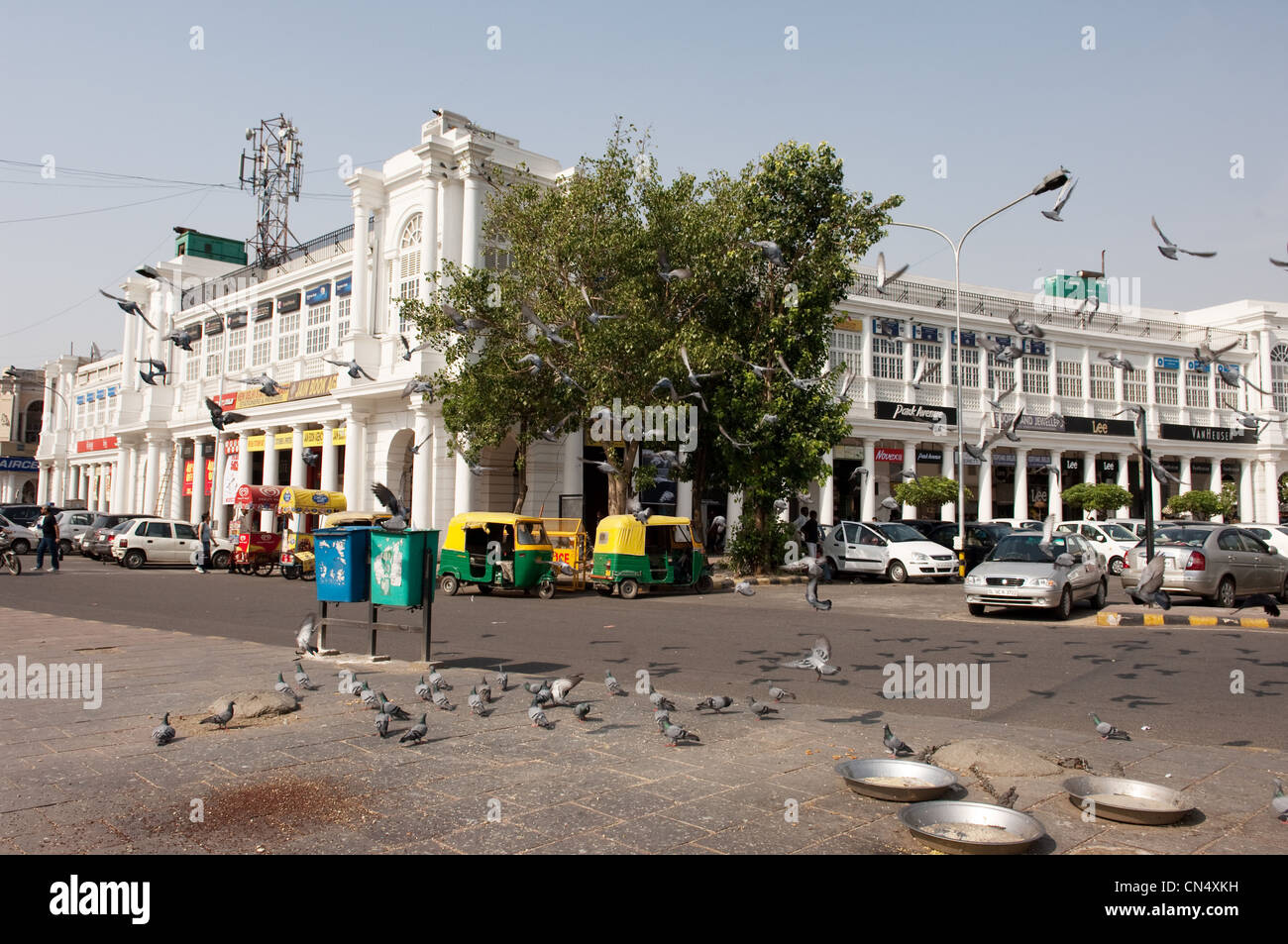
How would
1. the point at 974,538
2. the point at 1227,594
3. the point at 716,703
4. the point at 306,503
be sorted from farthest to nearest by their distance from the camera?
the point at 974,538
the point at 306,503
the point at 1227,594
the point at 716,703

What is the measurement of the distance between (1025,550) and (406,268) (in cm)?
2432

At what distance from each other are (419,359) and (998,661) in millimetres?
23787

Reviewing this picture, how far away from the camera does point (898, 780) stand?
4.94m

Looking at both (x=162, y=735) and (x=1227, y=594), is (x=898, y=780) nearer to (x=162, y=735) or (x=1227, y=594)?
(x=162, y=735)

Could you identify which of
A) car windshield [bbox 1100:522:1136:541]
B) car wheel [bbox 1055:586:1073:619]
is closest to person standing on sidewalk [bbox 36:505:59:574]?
car wheel [bbox 1055:586:1073:619]

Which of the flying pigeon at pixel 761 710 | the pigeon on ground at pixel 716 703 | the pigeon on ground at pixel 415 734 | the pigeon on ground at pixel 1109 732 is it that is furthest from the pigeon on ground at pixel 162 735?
the pigeon on ground at pixel 1109 732

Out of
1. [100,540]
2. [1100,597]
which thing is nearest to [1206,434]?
[1100,597]

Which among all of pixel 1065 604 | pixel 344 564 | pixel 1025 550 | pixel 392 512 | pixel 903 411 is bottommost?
pixel 1065 604

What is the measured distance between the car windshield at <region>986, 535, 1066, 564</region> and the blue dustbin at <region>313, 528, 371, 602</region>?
460 inches

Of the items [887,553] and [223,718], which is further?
[887,553]

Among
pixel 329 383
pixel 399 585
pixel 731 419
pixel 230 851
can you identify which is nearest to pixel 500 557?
pixel 731 419

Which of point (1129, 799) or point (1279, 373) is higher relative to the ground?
point (1279, 373)

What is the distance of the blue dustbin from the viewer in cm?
899
